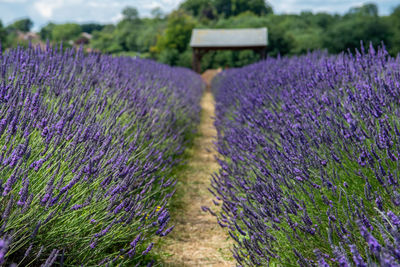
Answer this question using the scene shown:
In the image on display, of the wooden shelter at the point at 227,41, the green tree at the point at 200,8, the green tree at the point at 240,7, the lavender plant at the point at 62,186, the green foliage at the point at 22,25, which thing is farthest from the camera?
the green foliage at the point at 22,25

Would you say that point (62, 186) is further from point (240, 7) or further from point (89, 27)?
point (89, 27)

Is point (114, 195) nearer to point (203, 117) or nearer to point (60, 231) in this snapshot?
point (60, 231)

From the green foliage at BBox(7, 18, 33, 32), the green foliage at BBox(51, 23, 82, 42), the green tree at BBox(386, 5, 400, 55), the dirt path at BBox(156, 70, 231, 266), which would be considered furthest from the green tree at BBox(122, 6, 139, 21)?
the dirt path at BBox(156, 70, 231, 266)

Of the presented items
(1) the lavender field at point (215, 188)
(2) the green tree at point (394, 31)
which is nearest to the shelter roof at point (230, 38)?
(2) the green tree at point (394, 31)

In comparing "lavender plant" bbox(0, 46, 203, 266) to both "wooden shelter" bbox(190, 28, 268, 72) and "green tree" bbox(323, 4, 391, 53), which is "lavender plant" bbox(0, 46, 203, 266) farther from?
"green tree" bbox(323, 4, 391, 53)

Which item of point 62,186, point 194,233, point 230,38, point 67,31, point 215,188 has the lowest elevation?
point 194,233

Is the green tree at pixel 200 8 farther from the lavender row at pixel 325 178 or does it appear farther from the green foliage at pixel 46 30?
the lavender row at pixel 325 178

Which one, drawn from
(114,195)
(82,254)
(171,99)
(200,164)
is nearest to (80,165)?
(114,195)

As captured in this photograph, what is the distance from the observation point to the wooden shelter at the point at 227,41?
65.9 ft

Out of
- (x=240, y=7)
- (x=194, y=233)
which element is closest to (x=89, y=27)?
(x=240, y=7)

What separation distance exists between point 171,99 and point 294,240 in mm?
3679

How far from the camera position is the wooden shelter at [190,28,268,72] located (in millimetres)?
20094

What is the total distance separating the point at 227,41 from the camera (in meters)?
20.6

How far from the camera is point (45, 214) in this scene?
162 cm
